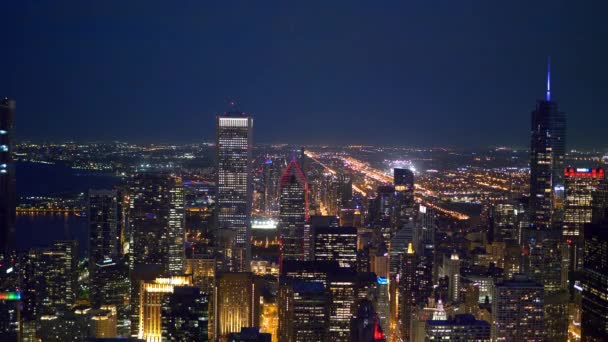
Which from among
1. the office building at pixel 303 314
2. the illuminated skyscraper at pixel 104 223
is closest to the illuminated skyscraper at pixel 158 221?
the illuminated skyscraper at pixel 104 223

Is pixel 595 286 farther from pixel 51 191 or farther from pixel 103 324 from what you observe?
pixel 51 191

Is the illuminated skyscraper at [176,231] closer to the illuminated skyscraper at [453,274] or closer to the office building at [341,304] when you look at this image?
the office building at [341,304]

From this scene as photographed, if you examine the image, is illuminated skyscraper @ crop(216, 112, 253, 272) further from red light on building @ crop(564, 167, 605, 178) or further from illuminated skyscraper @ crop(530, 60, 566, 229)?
red light on building @ crop(564, 167, 605, 178)

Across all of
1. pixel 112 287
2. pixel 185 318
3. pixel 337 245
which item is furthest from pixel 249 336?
pixel 337 245

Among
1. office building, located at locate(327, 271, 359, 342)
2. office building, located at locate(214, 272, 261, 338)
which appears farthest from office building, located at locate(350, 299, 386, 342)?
office building, located at locate(214, 272, 261, 338)

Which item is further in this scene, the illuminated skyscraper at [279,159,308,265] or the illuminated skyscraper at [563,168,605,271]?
the illuminated skyscraper at [279,159,308,265]

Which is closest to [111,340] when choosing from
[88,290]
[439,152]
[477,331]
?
[88,290]
